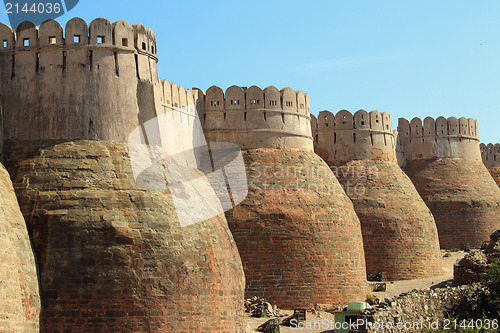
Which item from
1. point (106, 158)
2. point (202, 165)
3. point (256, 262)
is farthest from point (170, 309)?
point (202, 165)

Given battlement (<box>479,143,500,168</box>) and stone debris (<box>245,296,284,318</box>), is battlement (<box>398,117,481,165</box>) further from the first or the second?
stone debris (<box>245,296,284,318</box>)

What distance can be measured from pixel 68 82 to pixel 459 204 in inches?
767

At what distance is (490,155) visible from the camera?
3850cm

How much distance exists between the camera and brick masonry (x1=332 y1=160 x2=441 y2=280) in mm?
26234

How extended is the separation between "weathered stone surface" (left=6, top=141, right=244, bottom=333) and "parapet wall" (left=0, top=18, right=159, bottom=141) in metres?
0.43

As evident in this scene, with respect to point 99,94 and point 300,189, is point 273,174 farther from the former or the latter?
point 99,94

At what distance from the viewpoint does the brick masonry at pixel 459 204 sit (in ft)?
102

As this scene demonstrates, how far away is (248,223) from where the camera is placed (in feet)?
66.8

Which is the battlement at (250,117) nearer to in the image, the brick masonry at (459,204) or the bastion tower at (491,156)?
the brick masonry at (459,204)

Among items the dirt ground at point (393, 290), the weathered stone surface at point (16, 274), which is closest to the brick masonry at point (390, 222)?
the dirt ground at point (393, 290)

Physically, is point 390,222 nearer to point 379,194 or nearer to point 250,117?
point 379,194

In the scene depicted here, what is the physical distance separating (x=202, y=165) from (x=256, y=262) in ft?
Answer: 10.4

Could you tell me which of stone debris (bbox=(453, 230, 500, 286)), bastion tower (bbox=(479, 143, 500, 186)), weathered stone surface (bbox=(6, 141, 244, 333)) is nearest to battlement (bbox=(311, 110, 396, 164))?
stone debris (bbox=(453, 230, 500, 286))

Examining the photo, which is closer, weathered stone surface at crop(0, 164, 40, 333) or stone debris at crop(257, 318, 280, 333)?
weathered stone surface at crop(0, 164, 40, 333)
